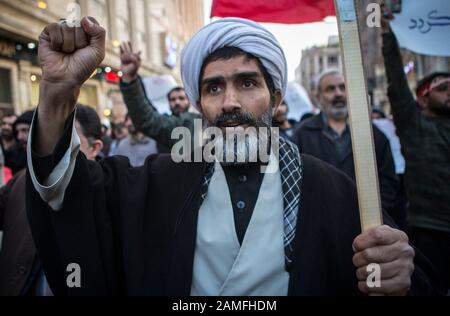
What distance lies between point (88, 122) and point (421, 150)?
89.2 inches

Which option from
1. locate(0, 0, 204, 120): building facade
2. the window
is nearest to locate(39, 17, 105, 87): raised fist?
locate(0, 0, 204, 120): building facade

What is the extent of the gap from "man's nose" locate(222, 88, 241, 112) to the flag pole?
60cm

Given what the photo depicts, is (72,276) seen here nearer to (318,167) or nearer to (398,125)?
(318,167)

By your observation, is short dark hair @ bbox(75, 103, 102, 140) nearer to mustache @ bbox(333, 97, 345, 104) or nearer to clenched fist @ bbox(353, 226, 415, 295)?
clenched fist @ bbox(353, 226, 415, 295)

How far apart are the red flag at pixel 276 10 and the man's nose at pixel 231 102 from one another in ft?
4.03

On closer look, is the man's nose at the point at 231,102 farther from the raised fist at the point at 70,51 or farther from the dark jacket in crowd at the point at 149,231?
the raised fist at the point at 70,51

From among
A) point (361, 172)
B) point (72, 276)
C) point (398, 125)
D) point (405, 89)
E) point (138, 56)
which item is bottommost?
point (72, 276)

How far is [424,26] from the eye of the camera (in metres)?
2.58

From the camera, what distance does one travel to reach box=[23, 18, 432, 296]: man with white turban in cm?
119

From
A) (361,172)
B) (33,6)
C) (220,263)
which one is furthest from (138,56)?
(33,6)

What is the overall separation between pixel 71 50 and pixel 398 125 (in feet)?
7.94

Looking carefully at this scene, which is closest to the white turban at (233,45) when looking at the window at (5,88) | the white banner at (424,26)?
the white banner at (424,26)

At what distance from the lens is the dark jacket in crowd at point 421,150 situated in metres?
2.70

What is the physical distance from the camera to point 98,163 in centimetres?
146
